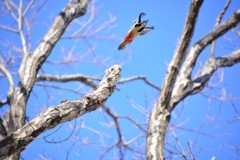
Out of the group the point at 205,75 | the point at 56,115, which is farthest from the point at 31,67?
the point at 205,75

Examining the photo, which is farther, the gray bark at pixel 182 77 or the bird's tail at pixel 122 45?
the gray bark at pixel 182 77

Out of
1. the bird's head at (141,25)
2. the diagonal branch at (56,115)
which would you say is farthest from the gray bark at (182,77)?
the bird's head at (141,25)

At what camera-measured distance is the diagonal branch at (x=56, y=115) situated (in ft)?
5.57

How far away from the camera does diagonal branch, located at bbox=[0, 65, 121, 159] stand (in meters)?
1.70

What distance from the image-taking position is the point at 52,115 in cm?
181

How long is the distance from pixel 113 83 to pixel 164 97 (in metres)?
1.20

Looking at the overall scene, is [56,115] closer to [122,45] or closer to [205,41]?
[122,45]

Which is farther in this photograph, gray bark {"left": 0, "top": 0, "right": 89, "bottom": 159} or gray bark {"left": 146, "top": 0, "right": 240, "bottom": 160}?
gray bark {"left": 0, "top": 0, "right": 89, "bottom": 159}

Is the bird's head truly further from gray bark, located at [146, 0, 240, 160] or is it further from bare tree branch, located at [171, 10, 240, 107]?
bare tree branch, located at [171, 10, 240, 107]

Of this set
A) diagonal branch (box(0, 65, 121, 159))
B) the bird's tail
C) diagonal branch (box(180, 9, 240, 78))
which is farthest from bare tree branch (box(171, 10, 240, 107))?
the bird's tail

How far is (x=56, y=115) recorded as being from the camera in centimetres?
182

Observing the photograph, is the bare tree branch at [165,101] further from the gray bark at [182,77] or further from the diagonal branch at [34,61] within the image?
the diagonal branch at [34,61]

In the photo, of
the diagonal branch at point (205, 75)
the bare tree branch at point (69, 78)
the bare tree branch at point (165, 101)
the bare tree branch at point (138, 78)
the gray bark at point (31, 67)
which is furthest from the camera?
the bare tree branch at point (138, 78)

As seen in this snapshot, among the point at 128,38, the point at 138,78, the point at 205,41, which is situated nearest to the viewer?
the point at 128,38
